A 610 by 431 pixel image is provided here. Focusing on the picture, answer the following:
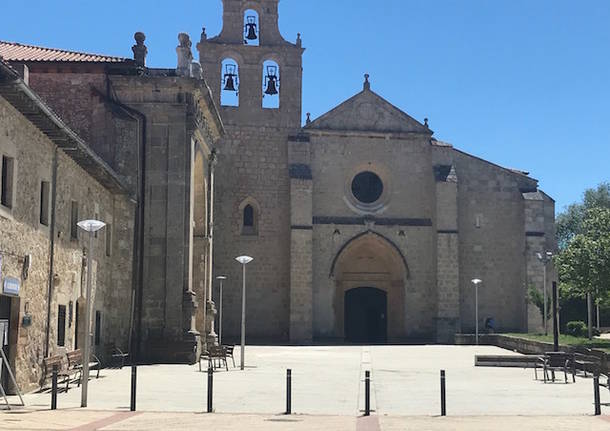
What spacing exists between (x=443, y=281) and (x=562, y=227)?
124ft

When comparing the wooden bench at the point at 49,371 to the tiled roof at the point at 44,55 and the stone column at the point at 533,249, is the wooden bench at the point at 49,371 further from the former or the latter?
the stone column at the point at 533,249

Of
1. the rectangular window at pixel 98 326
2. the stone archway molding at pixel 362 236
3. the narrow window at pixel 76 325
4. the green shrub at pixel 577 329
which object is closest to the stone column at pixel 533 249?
the green shrub at pixel 577 329

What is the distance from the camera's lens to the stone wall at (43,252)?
14.9 metres

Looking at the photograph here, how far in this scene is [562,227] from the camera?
2940 inches

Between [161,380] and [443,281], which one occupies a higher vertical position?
[443,281]

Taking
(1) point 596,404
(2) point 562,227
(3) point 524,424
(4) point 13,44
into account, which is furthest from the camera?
(2) point 562,227

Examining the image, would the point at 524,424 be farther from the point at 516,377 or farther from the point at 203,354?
the point at 203,354

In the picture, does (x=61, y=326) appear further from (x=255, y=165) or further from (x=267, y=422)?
(x=255, y=165)

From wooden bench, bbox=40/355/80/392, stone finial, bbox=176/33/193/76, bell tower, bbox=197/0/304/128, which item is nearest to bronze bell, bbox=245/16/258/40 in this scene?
bell tower, bbox=197/0/304/128

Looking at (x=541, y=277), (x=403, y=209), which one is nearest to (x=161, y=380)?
(x=403, y=209)

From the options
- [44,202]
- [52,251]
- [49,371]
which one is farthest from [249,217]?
[49,371]

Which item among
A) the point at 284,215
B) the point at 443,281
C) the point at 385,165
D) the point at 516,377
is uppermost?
the point at 385,165

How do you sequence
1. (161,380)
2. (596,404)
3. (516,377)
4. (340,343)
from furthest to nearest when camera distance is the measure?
(340,343) → (516,377) → (161,380) → (596,404)

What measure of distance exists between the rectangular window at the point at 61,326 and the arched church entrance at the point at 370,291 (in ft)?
78.8
